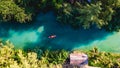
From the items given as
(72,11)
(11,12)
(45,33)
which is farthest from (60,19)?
(11,12)

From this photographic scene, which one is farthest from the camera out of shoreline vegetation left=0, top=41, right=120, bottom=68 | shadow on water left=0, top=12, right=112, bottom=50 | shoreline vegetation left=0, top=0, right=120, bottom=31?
shadow on water left=0, top=12, right=112, bottom=50

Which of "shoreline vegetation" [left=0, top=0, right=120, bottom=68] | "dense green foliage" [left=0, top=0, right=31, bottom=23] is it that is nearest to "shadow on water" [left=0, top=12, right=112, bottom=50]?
"shoreline vegetation" [left=0, top=0, right=120, bottom=68]

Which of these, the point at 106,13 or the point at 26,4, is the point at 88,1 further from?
the point at 26,4

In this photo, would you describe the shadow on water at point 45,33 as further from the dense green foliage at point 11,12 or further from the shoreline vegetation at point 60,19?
the dense green foliage at point 11,12

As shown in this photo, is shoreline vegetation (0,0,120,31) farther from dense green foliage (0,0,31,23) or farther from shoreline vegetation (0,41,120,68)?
shoreline vegetation (0,41,120,68)

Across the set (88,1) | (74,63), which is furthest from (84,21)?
(74,63)

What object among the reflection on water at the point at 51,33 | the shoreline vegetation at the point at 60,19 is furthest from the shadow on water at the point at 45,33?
the shoreline vegetation at the point at 60,19

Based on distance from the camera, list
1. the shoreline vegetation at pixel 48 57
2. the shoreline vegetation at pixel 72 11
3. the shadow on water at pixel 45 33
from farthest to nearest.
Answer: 1. the shadow on water at pixel 45 33
2. the shoreline vegetation at pixel 48 57
3. the shoreline vegetation at pixel 72 11
